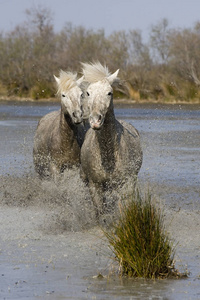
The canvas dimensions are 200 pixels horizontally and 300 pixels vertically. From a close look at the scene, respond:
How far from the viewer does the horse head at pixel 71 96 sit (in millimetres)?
9375

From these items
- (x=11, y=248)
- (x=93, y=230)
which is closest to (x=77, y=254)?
(x=11, y=248)

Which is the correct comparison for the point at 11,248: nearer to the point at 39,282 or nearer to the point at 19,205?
the point at 39,282

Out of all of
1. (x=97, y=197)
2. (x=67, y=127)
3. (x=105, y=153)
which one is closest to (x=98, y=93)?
(x=105, y=153)

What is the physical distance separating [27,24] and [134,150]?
204 feet

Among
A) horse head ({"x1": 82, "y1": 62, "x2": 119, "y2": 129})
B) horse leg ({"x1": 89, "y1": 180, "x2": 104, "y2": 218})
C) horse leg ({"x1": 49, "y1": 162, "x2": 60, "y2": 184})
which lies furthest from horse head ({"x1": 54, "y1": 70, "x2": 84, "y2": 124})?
horse leg ({"x1": 89, "y1": 180, "x2": 104, "y2": 218})

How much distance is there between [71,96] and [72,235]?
2.20 m

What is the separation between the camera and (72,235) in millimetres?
8125

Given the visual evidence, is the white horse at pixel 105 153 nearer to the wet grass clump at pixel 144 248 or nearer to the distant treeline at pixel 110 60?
the wet grass clump at pixel 144 248

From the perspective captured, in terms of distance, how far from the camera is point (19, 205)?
10469 millimetres

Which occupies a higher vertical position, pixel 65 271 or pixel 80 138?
pixel 80 138

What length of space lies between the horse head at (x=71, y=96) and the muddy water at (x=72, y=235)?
822 mm

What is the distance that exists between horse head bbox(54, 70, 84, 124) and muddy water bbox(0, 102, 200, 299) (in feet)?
2.70

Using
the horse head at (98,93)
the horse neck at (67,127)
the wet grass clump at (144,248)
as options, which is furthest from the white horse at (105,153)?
the wet grass clump at (144,248)

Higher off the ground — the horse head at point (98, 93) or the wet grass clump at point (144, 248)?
the horse head at point (98, 93)
